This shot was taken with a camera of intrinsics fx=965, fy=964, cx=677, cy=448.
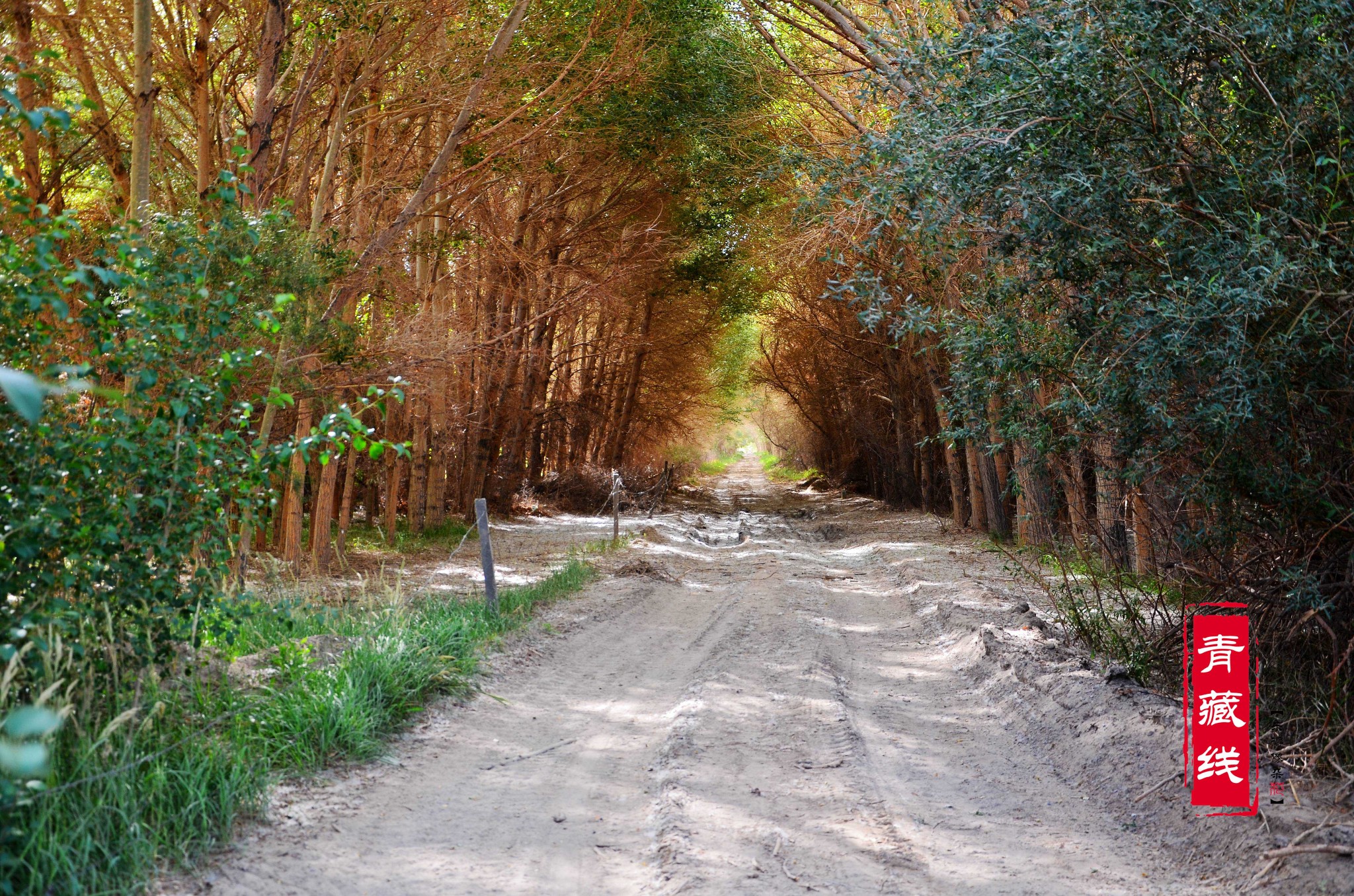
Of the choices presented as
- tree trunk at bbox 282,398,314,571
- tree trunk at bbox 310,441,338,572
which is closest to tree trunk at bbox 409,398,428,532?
tree trunk at bbox 310,441,338,572

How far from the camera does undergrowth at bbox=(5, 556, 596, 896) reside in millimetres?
3486

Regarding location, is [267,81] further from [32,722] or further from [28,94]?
[32,722]

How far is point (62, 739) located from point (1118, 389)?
535cm

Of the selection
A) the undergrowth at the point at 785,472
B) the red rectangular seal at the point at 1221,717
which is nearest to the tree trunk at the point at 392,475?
the red rectangular seal at the point at 1221,717

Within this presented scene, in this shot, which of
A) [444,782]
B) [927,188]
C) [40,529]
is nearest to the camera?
[40,529]

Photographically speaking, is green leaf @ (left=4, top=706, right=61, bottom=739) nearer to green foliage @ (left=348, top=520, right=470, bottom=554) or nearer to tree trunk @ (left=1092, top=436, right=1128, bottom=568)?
tree trunk @ (left=1092, top=436, right=1128, bottom=568)

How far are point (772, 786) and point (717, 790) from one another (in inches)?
12.4

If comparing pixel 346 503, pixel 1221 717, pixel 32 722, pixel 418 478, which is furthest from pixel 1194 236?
pixel 418 478

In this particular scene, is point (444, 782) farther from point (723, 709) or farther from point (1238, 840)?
point (1238, 840)

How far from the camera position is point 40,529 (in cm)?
384

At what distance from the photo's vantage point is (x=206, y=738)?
4602 millimetres

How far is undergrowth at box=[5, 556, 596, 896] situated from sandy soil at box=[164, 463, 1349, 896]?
0.22 m

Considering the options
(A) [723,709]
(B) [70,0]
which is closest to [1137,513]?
(A) [723,709]

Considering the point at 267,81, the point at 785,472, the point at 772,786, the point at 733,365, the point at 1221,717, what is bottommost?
the point at 772,786
